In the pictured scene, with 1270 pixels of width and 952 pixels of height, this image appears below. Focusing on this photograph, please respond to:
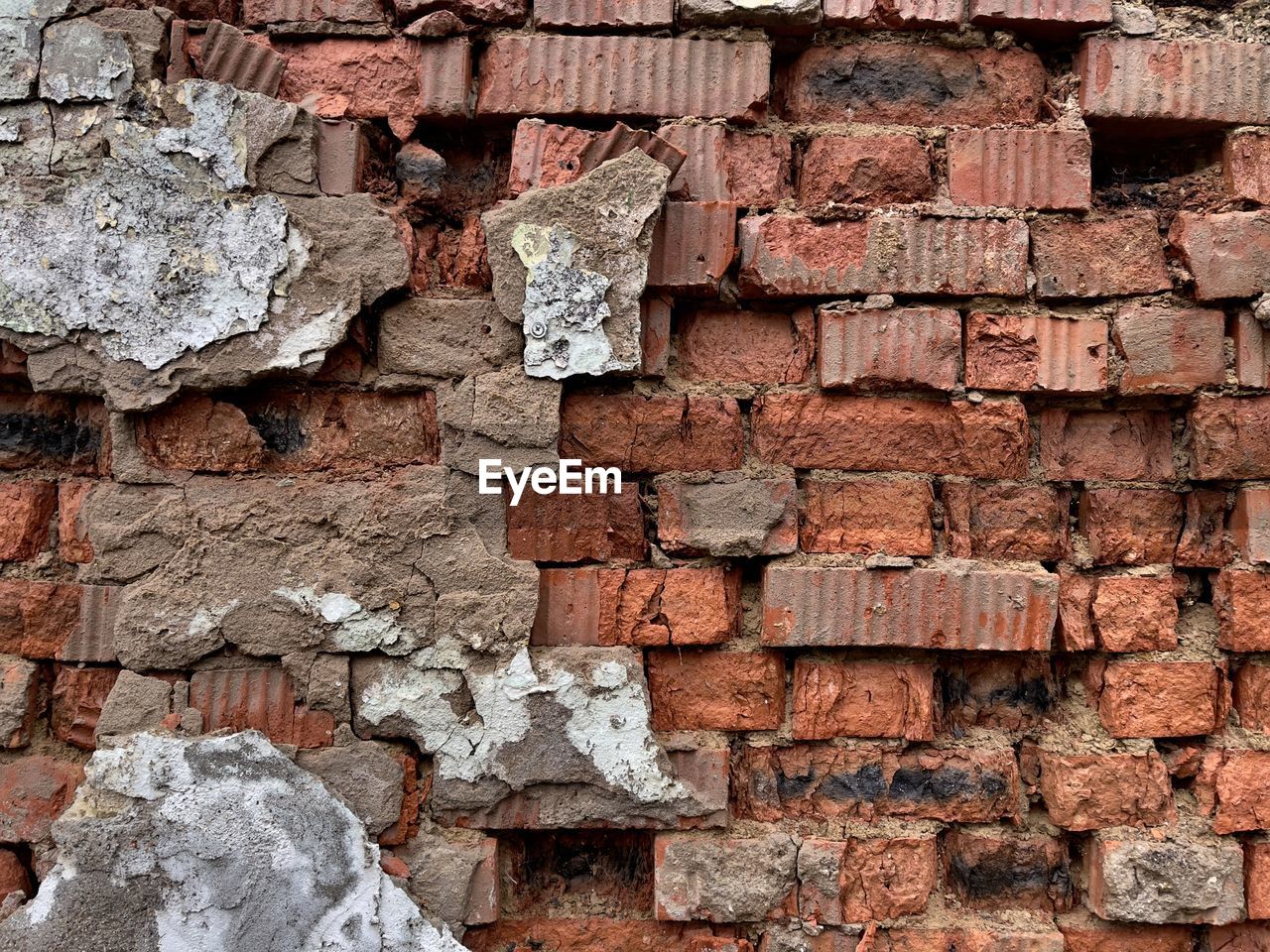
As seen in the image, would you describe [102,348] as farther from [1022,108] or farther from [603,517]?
[1022,108]

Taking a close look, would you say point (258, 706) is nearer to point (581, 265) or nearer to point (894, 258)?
point (581, 265)

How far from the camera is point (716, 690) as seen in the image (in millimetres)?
1430

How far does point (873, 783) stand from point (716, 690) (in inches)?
11.7

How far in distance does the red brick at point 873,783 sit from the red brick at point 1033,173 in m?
0.90

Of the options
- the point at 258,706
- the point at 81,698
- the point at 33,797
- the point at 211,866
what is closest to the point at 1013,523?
the point at 258,706

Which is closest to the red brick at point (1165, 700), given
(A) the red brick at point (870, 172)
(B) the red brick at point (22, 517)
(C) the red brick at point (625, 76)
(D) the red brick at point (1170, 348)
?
(D) the red brick at point (1170, 348)

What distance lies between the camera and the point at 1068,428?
1464 mm

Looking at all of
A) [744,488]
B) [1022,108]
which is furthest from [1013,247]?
[744,488]

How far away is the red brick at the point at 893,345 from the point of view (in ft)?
4.60

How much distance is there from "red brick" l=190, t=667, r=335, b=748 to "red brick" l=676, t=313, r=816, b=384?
809mm

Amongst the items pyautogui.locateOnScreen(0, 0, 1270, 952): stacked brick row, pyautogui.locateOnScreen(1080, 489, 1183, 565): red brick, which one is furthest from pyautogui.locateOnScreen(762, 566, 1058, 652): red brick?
pyautogui.locateOnScreen(1080, 489, 1183, 565): red brick

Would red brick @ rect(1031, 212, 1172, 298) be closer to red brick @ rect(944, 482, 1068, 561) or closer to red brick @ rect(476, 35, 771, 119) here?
red brick @ rect(944, 482, 1068, 561)

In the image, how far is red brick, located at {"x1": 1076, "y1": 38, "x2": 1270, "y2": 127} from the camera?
1431 mm

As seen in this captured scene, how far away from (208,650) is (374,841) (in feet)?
1.29
